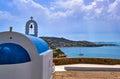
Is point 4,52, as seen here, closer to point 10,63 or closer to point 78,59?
point 10,63

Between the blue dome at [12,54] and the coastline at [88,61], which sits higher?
the blue dome at [12,54]

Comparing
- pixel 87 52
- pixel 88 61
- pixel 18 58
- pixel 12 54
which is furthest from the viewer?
pixel 87 52

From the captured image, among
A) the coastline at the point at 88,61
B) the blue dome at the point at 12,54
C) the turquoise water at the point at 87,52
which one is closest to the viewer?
the blue dome at the point at 12,54

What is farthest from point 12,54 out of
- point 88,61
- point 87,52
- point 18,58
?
point 87,52

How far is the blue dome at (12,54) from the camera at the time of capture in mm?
7418

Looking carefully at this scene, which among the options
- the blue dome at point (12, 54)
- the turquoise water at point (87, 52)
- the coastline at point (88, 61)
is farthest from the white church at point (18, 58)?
the turquoise water at point (87, 52)

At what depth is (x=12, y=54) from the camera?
7.46 metres

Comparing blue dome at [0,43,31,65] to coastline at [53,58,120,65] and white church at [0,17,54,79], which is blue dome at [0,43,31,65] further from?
coastline at [53,58,120,65]

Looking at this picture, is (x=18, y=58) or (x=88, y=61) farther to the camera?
(x=88, y=61)

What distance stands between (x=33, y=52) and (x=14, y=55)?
2.50ft

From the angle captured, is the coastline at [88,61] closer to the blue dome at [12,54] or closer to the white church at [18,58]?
the white church at [18,58]

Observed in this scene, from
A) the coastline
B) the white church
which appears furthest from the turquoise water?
the white church

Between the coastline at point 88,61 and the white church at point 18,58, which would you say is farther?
the coastline at point 88,61

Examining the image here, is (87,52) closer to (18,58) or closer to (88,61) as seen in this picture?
(88,61)
